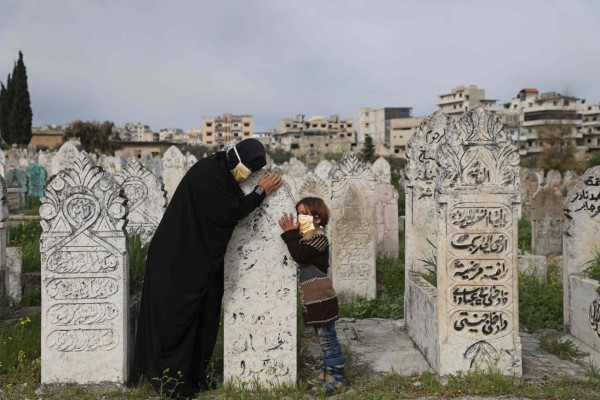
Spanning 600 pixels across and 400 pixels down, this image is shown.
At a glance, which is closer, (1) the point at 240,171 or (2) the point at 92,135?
(1) the point at 240,171

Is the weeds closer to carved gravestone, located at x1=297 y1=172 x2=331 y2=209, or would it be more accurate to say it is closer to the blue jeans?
the blue jeans

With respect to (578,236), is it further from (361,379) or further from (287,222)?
(287,222)

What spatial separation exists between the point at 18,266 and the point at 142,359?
4165 mm

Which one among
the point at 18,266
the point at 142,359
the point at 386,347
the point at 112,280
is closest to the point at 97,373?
the point at 142,359

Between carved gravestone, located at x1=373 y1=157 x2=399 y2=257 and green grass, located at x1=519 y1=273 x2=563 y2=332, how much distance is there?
13.4ft

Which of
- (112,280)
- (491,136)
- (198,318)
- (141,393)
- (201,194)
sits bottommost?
(141,393)

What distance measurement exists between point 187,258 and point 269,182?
85 cm

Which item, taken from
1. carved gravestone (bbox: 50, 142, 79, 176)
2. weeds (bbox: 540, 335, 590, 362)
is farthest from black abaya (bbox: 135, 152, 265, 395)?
carved gravestone (bbox: 50, 142, 79, 176)

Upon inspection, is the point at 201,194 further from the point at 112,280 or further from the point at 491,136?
the point at 491,136

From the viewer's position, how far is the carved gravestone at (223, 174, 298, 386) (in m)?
4.62

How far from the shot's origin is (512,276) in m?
4.88

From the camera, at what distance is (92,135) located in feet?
144

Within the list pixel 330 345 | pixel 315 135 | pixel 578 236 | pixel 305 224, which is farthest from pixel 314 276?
pixel 315 135

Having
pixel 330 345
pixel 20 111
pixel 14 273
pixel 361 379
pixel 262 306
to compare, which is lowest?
pixel 361 379
